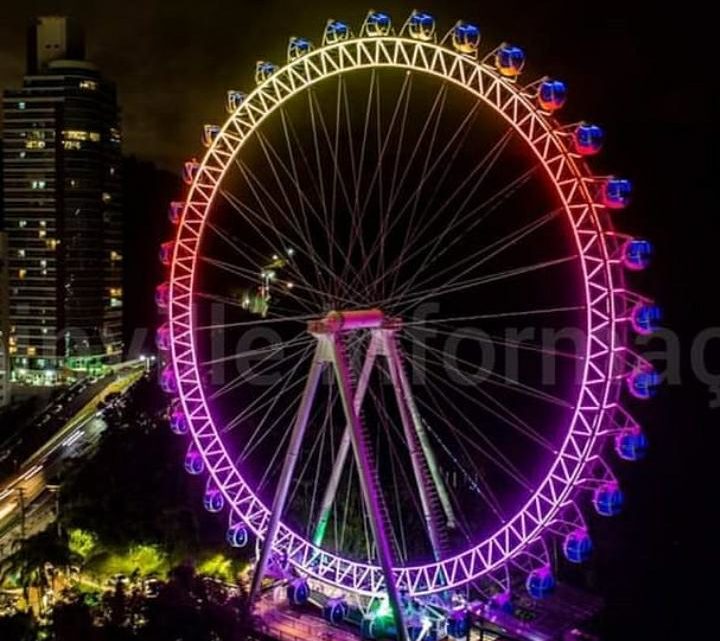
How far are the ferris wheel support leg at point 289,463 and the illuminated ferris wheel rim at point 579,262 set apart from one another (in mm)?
682

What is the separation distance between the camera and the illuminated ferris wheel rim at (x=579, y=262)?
48.9ft

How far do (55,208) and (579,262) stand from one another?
186ft

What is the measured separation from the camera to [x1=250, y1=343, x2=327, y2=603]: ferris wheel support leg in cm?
1748

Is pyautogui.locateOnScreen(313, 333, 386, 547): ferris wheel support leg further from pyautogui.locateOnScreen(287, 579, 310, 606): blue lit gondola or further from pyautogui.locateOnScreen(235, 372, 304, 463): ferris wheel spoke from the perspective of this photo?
pyautogui.locateOnScreen(235, 372, 304, 463): ferris wheel spoke

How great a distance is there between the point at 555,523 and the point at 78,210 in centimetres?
5712

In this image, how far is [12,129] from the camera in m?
66.0

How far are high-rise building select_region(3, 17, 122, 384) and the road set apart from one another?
515 inches

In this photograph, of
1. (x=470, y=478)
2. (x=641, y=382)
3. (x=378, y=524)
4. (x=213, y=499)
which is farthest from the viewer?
(x=470, y=478)

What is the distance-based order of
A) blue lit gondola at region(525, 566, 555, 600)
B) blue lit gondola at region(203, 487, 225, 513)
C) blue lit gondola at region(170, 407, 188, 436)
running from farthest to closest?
blue lit gondola at region(170, 407, 188, 436) → blue lit gondola at region(203, 487, 225, 513) → blue lit gondola at region(525, 566, 555, 600)

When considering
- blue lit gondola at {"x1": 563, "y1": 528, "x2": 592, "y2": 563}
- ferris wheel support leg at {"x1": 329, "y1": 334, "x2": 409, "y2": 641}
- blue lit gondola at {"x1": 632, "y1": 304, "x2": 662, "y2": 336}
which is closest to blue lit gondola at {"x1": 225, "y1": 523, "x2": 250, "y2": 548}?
ferris wheel support leg at {"x1": 329, "y1": 334, "x2": 409, "y2": 641}

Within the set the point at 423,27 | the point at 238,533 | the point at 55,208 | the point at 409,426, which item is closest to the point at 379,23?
the point at 423,27

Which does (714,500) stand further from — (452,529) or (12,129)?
(12,129)

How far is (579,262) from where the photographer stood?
49.5 ft

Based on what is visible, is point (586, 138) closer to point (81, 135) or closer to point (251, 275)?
point (251, 275)
